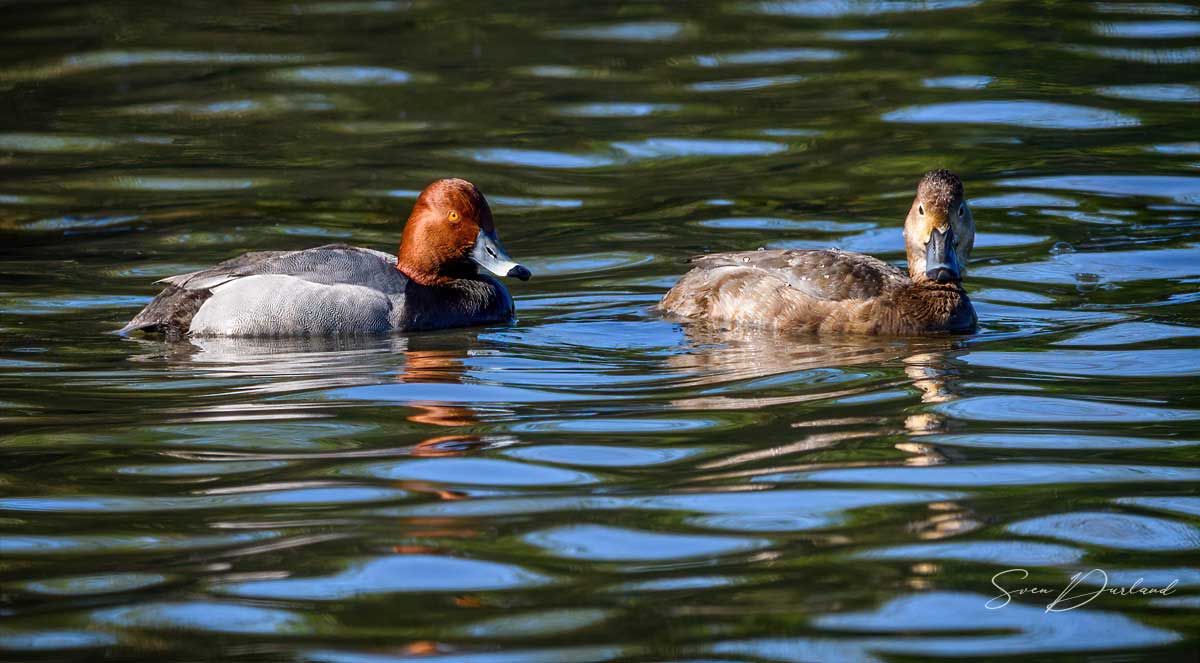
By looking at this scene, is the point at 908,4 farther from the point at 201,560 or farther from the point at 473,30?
the point at 201,560

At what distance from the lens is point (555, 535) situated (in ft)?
17.3

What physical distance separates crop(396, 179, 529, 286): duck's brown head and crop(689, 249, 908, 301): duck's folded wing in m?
1.35

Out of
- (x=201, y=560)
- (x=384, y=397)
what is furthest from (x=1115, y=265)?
(x=201, y=560)

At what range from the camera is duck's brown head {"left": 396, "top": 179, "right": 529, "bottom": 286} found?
10203 mm

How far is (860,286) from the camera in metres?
9.23

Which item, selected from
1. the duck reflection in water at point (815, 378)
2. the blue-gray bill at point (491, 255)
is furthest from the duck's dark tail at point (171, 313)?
the duck reflection in water at point (815, 378)

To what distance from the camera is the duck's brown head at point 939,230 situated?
9148 millimetres

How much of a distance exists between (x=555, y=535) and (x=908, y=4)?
12889 millimetres
